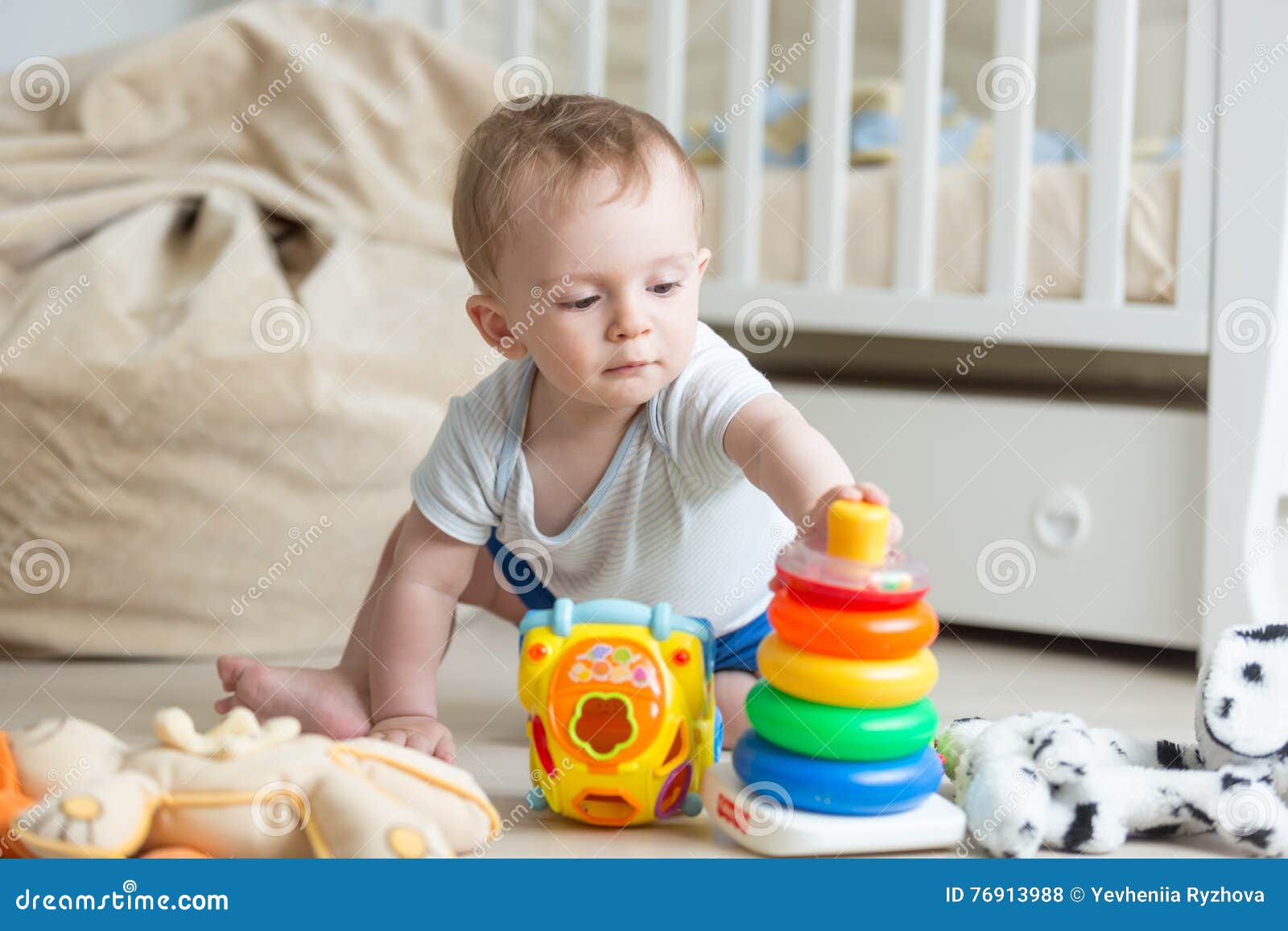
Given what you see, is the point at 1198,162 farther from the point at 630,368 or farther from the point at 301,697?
the point at 301,697

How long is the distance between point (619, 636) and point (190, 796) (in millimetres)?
293

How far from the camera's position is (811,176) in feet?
5.63

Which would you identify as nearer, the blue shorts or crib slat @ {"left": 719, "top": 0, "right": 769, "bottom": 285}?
the blue shorts

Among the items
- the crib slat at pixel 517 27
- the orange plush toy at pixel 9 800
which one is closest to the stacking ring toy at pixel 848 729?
the orange plush toy at pixel 9 800

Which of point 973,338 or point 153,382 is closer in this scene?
point 153,382

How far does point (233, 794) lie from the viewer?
0.87 meters

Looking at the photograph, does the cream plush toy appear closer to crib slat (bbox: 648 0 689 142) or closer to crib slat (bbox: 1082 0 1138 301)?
crib slat (bbox: 1082 0 1138 301)

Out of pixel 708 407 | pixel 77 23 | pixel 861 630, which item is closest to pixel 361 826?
pixel 861 630

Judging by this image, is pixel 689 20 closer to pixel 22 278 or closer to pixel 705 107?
pixel 705 107

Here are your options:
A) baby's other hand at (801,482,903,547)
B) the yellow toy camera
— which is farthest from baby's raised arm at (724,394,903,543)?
the yellow toy camera

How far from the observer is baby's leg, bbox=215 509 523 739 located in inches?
46.6

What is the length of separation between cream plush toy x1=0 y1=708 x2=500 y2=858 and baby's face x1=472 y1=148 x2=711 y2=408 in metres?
0.31

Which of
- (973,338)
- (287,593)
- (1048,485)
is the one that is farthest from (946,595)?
(287,593)

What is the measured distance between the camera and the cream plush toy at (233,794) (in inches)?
33.1
